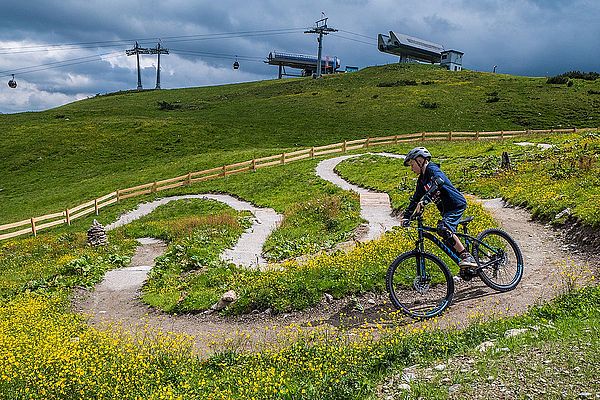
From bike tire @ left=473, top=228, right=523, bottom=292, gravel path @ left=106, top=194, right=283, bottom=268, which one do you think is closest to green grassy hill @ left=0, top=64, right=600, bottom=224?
gravel path @ left=106, top=194, right=283, bottom=268

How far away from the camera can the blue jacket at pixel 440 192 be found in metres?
9.05

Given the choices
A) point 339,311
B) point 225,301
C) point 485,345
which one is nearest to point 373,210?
point 225,301

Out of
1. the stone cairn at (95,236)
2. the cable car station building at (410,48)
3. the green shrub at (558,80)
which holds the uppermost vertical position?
the cable car station building at (410,48)

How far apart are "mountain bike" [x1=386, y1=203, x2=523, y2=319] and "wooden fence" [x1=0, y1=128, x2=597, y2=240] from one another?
24.3m

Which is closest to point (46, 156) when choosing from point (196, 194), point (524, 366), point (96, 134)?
point (96, 134)

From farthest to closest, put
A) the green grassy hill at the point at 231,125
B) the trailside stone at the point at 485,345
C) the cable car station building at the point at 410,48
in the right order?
1. the cable car station building at the point at 410,48
2. the green grassy hill at the point at 231,125
3. the trailside stone at the point at 485,345

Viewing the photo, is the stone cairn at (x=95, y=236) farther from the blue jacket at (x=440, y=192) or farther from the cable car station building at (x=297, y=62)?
the cable car station building at (x=297, y=62)

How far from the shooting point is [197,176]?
129 ft

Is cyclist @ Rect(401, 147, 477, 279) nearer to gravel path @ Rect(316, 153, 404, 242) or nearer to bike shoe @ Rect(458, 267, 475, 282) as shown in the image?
bike shoe @ Rect(458, 267, 475, 282)

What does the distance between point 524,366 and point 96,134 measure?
215 feet

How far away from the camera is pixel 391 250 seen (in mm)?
12633

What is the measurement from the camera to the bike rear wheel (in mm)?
8961

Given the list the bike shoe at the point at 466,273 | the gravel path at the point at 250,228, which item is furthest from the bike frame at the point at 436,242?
the gravel path at the point at 250,228

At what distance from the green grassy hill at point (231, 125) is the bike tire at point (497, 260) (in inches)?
1360
